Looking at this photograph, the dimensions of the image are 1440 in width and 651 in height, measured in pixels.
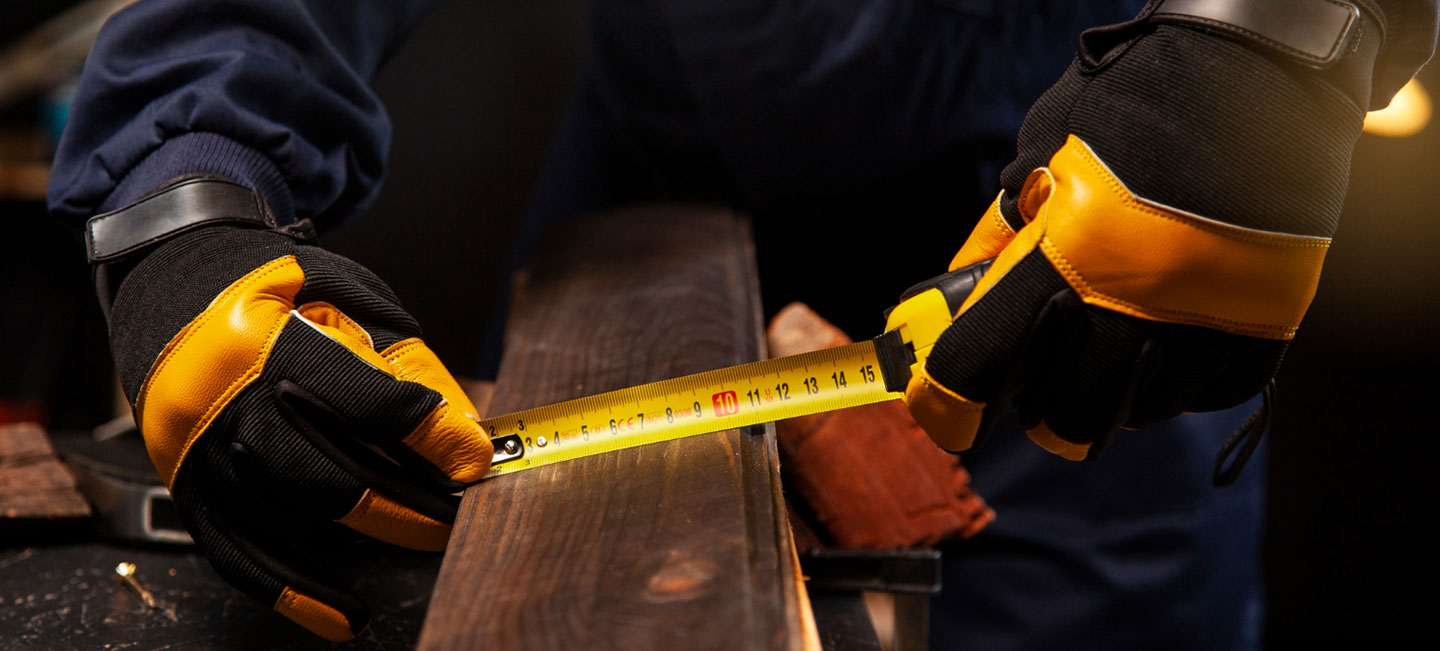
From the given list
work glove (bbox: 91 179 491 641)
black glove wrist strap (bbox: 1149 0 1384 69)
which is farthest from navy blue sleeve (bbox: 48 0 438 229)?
black glove wrist strap (bbox: 1149 0 1384 69)

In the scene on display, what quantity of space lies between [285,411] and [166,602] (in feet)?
1.26

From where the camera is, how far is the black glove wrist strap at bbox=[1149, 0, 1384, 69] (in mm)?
799

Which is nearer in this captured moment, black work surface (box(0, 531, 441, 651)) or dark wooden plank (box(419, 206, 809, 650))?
dark wooden plank (box(419, 206, 809, 650))

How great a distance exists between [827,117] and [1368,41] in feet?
2.33

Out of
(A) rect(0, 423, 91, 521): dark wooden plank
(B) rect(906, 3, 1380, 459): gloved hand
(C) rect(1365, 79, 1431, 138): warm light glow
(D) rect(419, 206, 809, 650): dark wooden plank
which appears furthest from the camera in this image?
(C) rect(1365, 79, 1431, 138): warm light glow

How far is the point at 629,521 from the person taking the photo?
2.44 ft

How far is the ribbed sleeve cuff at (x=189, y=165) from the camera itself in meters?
1.00

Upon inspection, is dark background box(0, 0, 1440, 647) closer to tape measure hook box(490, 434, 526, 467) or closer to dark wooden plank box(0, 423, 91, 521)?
dark wooden plank box(0, 423, 91, 521)

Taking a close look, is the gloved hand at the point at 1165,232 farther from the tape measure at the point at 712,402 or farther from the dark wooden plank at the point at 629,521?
→ the dark wooden plank at the point at 629,521

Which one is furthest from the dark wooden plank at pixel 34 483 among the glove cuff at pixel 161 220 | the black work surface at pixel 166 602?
the glove cuff at pixel 161 220

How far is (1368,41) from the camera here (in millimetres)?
827

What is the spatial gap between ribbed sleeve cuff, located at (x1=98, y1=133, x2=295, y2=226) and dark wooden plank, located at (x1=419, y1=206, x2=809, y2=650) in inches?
13.1

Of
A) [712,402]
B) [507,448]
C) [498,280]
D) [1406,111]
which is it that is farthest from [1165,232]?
[498,280]

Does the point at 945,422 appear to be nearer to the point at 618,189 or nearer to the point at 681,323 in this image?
the point at 681,323
